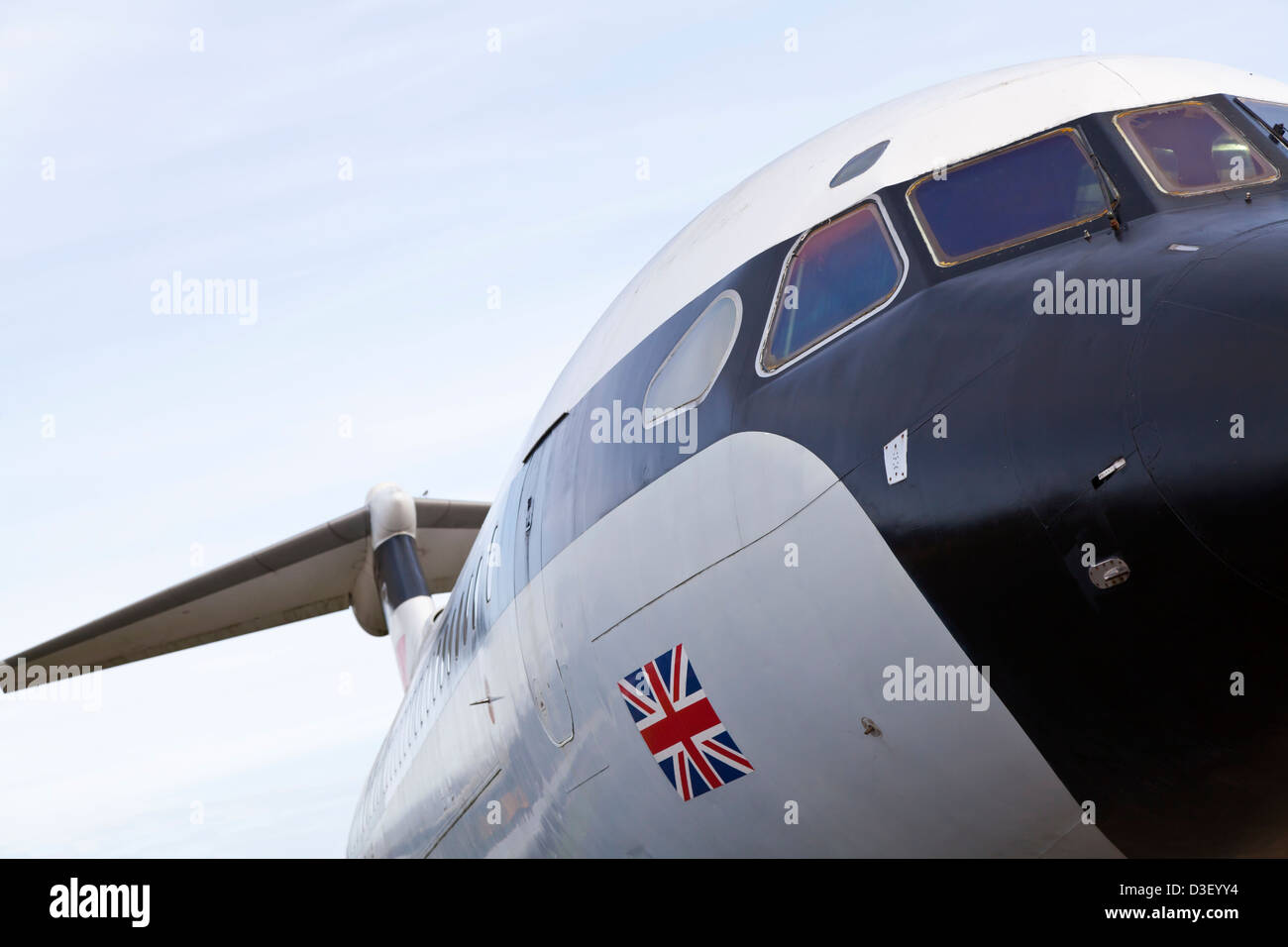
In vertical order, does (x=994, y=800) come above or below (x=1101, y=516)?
below

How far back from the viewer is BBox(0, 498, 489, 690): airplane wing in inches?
613

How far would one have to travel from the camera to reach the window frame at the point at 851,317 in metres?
4.85

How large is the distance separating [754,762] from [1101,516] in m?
1.92

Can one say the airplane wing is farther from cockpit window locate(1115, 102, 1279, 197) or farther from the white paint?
cockpit window locate(1115, 102, 1279, 197)

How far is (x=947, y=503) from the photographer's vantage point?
424 centimetres

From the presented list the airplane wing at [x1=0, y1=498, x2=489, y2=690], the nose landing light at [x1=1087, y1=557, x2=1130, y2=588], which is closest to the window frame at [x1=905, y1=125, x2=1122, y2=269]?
the nose landing light at [x1=1087, y1=557, x2=1130, y2=588]

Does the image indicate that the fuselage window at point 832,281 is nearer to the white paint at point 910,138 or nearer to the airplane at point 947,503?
the airplane at point 947,503

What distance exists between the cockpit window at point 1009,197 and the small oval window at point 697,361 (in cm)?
92

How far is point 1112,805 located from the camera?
13.9 feet

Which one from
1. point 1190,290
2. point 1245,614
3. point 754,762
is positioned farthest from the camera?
point 754,762

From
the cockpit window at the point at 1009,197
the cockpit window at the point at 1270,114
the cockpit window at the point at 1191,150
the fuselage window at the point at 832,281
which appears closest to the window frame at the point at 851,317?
the fuselage window at the point at 832,281

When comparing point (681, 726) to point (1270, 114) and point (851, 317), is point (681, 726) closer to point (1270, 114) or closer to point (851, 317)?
point (851, 317)
